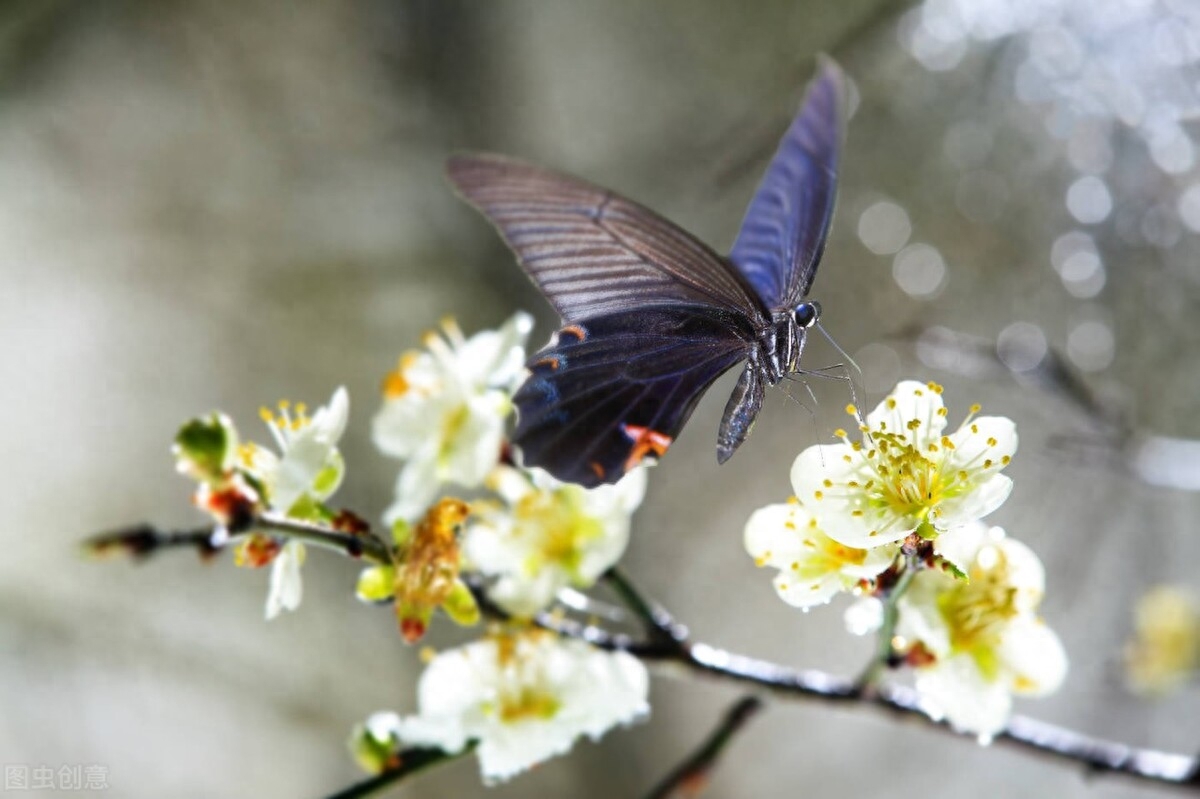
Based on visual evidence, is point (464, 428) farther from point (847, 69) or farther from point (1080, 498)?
point (1080, 498)

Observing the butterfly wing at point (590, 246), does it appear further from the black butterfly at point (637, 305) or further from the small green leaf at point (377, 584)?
the small green leaf at point (377, 584)

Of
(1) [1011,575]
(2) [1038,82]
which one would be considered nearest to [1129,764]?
(1) [1011,575]

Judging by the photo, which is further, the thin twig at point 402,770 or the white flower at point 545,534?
the white flower at point 545,534

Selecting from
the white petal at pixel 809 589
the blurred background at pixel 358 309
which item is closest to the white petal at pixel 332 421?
the white petal at pixel 809 589

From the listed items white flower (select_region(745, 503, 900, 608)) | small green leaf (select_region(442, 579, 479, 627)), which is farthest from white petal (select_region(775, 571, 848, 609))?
small green leaf (select_region(442, 579, 479, 627))

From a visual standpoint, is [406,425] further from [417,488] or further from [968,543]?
[968,543]

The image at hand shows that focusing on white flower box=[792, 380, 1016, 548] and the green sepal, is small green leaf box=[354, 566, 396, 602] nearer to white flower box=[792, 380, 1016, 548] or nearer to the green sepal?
the green sepal

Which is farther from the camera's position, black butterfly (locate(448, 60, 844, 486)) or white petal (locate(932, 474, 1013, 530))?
black butterfly (locate(448, 60, 844, 486))
